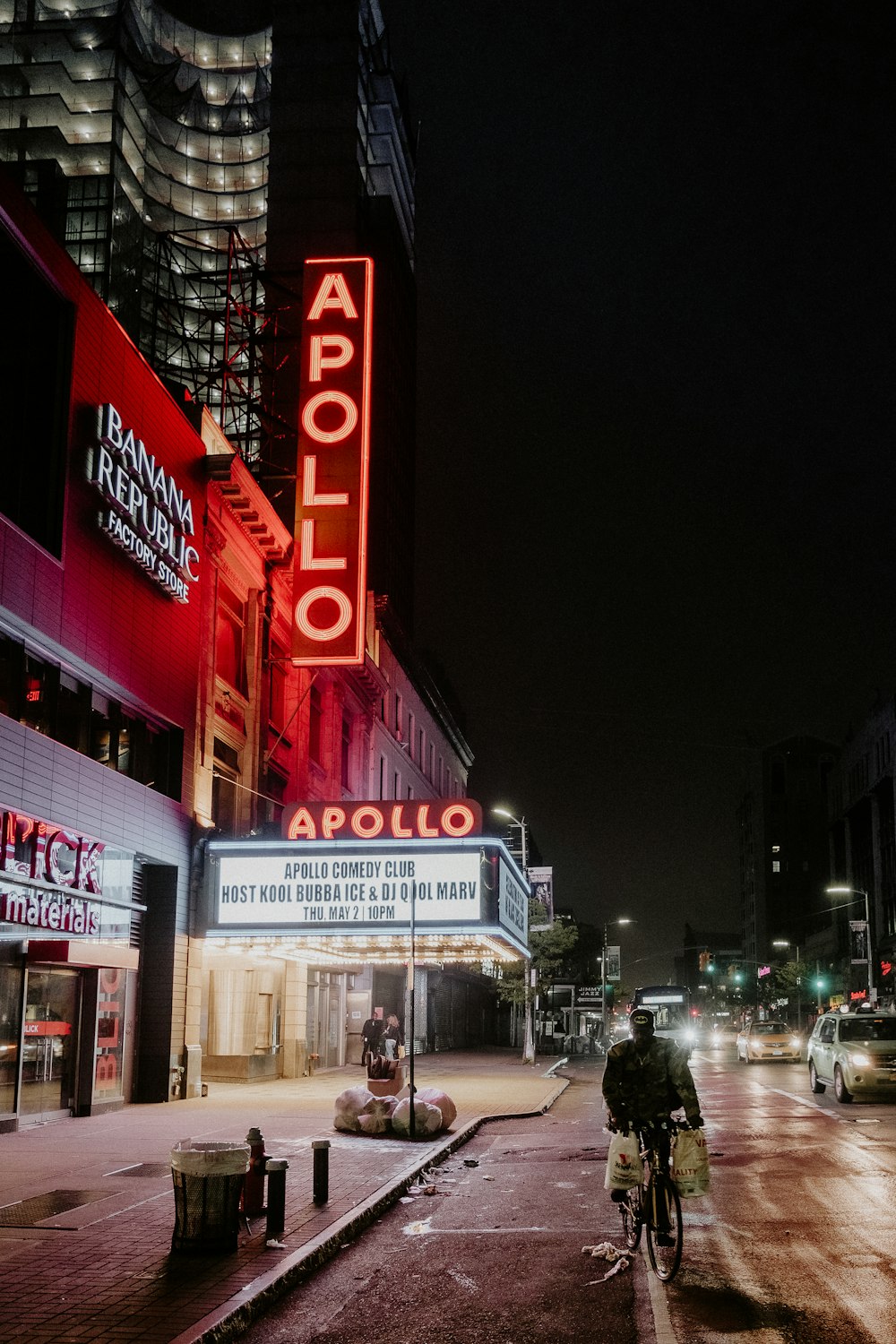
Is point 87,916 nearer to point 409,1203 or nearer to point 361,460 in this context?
point 409,1203

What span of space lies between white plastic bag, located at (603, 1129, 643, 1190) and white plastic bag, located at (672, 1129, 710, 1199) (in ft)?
0.92

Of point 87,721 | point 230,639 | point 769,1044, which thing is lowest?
point 769,1044

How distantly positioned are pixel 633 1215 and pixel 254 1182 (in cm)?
332

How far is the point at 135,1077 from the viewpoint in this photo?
23656mm

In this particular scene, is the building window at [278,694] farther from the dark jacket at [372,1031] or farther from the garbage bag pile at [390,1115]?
the garbage bag pile at [390,1115]

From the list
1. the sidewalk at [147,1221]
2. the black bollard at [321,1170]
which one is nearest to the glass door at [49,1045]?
the sidewalk at [147,1221]

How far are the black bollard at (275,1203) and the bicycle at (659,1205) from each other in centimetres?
277

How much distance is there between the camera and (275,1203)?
1033 cm

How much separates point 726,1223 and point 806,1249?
143 centimetres

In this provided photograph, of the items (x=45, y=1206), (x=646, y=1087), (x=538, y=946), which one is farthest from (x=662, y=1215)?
(x=538, y=946)

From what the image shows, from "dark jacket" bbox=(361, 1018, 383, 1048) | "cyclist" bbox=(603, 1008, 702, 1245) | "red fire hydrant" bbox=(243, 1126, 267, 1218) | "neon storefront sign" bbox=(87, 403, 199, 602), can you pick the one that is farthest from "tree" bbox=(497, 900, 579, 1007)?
"cyclist" bbox=(603, 1008, 702, 1245)

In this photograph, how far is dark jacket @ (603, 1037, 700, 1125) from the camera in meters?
9.49

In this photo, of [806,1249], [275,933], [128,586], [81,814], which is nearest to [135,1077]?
[275,933]

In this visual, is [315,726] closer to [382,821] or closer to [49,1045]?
[382,821]
